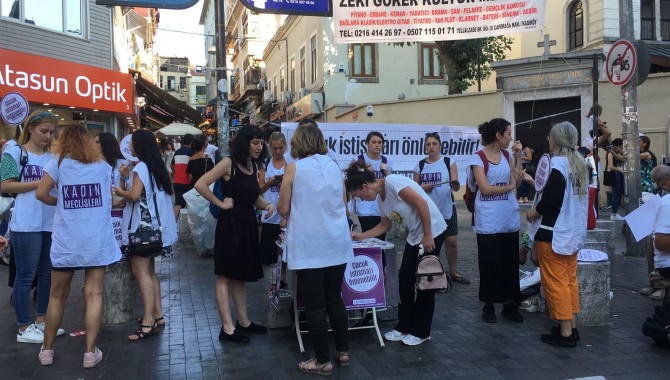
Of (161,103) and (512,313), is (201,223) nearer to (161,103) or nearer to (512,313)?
(512,313)

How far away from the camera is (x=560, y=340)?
16.2 feet

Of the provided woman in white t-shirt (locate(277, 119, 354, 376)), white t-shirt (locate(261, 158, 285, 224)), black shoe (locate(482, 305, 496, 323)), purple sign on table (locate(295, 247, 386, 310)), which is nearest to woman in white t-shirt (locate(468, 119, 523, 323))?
black shoe (locate(482, 305, 496, 323))

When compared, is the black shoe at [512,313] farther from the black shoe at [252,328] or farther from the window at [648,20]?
the window at [648,20]

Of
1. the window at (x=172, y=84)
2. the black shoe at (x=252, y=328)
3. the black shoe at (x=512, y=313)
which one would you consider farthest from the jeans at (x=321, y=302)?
the window at (x=172, y=84)

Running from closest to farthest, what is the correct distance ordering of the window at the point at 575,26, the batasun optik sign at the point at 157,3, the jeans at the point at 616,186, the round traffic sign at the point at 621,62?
the batasun optik sign at the point at 157,3
the round traffic sign at the point at 621,62
the jeans at the point at 616,186
the window at the point at 575,26

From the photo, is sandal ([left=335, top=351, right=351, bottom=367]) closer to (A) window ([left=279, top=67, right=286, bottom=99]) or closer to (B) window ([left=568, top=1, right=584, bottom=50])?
(B) window ([left=568, top=1, right=584, bottom=50])

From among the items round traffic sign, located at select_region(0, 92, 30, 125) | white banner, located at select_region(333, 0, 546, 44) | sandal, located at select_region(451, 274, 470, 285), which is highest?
white banner, located at select_region(333, 0, 546, 44)

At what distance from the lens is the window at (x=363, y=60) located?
24094 mm

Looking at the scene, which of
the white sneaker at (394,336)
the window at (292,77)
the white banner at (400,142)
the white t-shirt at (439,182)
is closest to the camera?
the white sneaker at (394,336)

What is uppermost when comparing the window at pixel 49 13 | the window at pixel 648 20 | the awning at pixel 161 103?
the window at pixel 648 20

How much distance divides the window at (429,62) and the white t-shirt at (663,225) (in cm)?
2015

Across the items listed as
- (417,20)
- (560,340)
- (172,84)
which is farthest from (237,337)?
(172,84)

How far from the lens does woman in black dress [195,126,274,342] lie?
16.3 ft

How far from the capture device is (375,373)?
14.3ft
